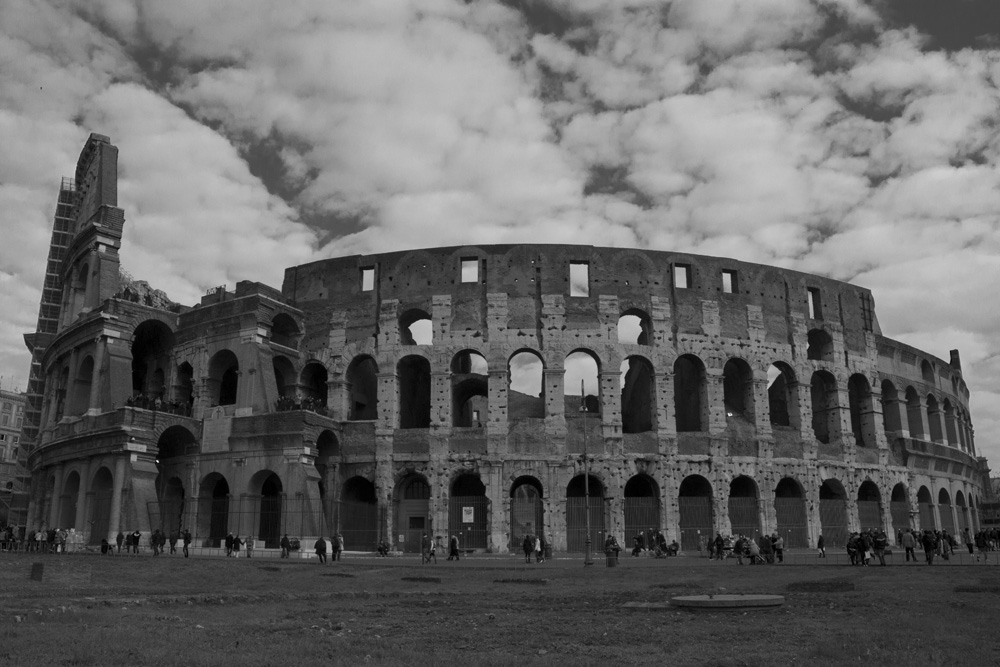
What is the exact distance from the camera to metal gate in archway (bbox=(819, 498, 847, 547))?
36.6m

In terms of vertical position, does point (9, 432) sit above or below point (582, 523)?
above

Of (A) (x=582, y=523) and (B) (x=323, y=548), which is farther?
(A) (x=582, y=523)

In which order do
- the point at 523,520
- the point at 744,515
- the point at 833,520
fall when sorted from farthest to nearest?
the point at 833,520 < the point at 523,520 < the point at 744,515

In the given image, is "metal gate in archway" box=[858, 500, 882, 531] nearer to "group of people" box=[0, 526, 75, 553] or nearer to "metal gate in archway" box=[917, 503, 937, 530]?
"metal gate in archway" box=[917, 503, 937, 530]

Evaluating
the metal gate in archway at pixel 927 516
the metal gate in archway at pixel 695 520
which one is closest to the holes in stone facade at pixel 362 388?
the metal gate in archway at pixel 695 520

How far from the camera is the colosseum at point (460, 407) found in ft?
110

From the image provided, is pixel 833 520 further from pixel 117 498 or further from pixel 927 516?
pixel 117 498

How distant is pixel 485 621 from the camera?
467 inches

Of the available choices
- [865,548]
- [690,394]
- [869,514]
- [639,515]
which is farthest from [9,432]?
[865,548]

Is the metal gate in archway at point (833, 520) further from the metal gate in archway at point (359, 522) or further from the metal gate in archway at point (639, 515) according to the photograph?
the metal gate in archway at point (359, 522)

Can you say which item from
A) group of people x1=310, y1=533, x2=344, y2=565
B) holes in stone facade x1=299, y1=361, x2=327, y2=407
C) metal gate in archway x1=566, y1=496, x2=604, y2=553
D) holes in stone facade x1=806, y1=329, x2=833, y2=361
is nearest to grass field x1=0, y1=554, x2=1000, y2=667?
group of people x1=310, y1=533, x2=344, y2=565

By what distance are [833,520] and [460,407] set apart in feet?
55.7

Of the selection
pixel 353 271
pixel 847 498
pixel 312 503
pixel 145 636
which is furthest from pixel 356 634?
pixel 847 498

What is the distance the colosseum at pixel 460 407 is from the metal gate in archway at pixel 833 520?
95mm
